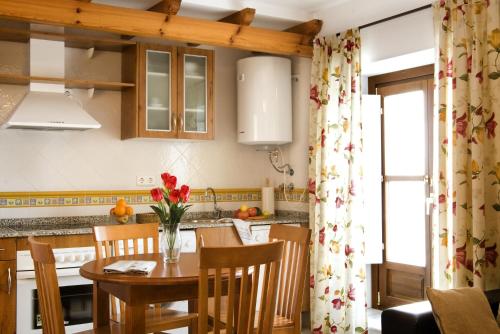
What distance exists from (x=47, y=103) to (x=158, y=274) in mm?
2040

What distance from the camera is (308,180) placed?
15.6 feet

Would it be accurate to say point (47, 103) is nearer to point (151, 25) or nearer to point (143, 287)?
point (151, 25)

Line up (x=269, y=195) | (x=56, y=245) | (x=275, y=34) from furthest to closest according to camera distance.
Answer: (x=269, y=195) < (x=275, y=34) < (x=56, y=245)

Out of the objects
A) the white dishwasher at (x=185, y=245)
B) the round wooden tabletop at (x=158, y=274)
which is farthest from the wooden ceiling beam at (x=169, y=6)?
the round wooden tabletop at (x=158, y=274)

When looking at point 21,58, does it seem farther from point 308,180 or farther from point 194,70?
point 308,180

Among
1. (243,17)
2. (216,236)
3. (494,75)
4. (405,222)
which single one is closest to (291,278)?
(216,236)

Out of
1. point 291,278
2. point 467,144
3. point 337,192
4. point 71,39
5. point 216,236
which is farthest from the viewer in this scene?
point 337,192

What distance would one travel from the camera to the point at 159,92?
14.8ft

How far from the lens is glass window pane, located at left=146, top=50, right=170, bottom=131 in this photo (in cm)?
446

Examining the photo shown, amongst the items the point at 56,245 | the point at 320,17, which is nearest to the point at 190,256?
the point at 56,245

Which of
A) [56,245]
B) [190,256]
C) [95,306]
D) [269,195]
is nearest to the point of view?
[95,306]

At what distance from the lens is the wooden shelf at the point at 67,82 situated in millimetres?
3966

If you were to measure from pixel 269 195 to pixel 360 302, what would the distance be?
1.33 metres

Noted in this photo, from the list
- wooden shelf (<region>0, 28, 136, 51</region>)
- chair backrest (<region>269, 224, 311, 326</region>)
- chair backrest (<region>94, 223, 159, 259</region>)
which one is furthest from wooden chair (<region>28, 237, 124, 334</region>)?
wooden shelf (<region>0, 28, 136, 51</region>)
